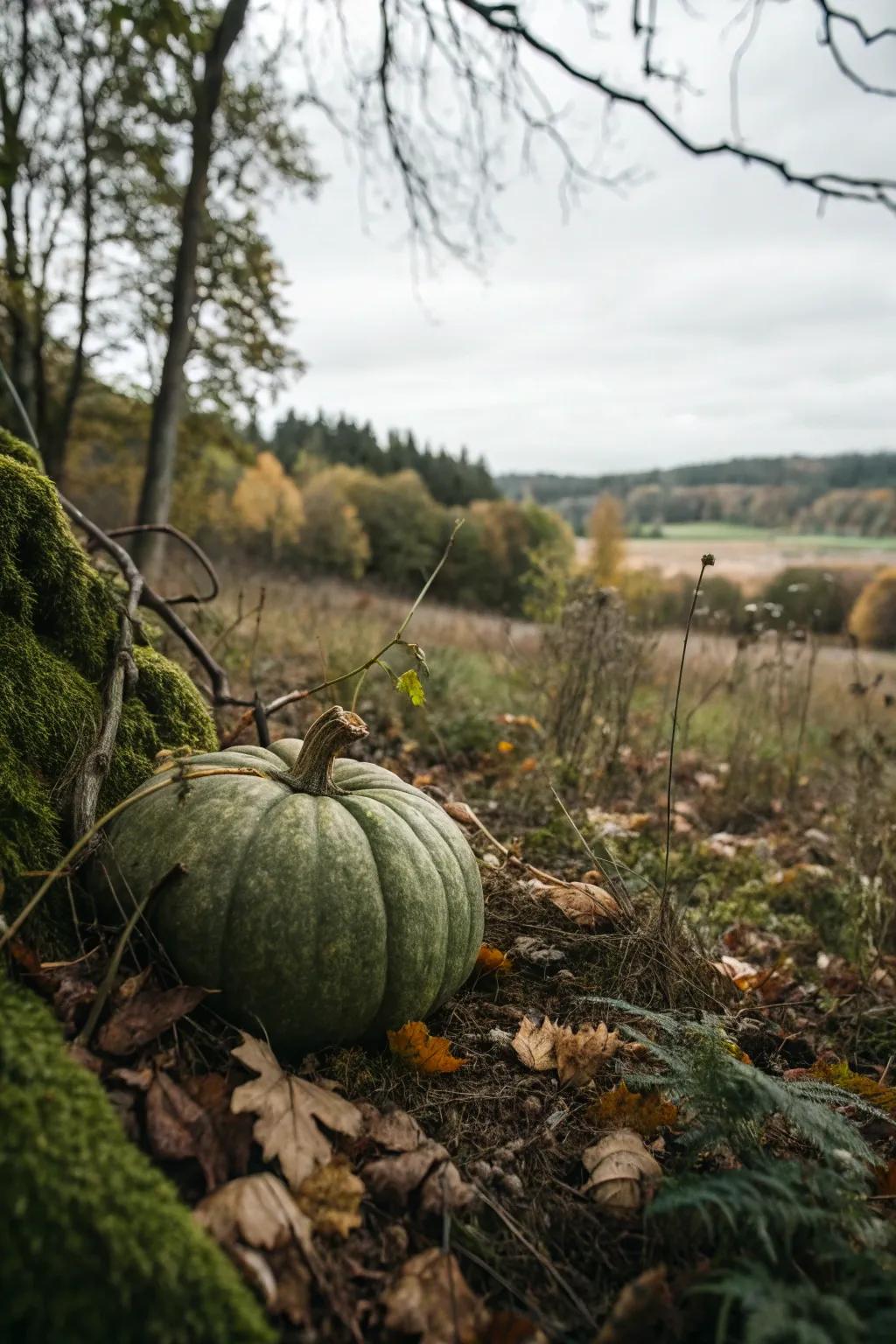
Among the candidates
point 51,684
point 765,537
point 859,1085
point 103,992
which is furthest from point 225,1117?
point 765,537

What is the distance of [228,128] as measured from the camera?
14797 millimetres

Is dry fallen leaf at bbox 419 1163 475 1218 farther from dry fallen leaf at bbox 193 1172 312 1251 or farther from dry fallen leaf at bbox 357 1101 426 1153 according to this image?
dry fallen leaf at bbox 193 1172 312 1251

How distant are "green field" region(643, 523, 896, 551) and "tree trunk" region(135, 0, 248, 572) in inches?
2023

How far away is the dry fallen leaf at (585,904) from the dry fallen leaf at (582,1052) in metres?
0.61

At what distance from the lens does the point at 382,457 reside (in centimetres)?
7700

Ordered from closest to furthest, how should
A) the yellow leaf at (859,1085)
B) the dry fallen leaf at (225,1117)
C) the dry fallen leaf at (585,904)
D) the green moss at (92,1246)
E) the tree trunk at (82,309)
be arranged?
1. the green moss at (92,1246)
2. the dry fallen leaf at (225,1117)
3. the yellow leaf at (859,1085)
4. the dry fallen leaf at (585,904)
5. the tree trunk at (82,309)

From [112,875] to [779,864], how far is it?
445 cm

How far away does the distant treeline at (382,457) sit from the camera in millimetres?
69812

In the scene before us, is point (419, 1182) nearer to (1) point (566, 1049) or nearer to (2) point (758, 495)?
(1) point (566, 1049)

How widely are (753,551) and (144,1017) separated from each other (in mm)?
61977

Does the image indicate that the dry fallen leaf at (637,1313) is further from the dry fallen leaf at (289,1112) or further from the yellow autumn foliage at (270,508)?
the yellow autumn foliage at (270,508)

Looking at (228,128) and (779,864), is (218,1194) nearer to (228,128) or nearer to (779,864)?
(779,864)

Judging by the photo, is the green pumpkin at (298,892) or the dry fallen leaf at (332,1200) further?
the green pumpkin at (298,892)

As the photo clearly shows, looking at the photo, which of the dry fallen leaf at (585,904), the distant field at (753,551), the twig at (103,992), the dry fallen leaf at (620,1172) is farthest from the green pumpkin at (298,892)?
the distant field at (753,551)
